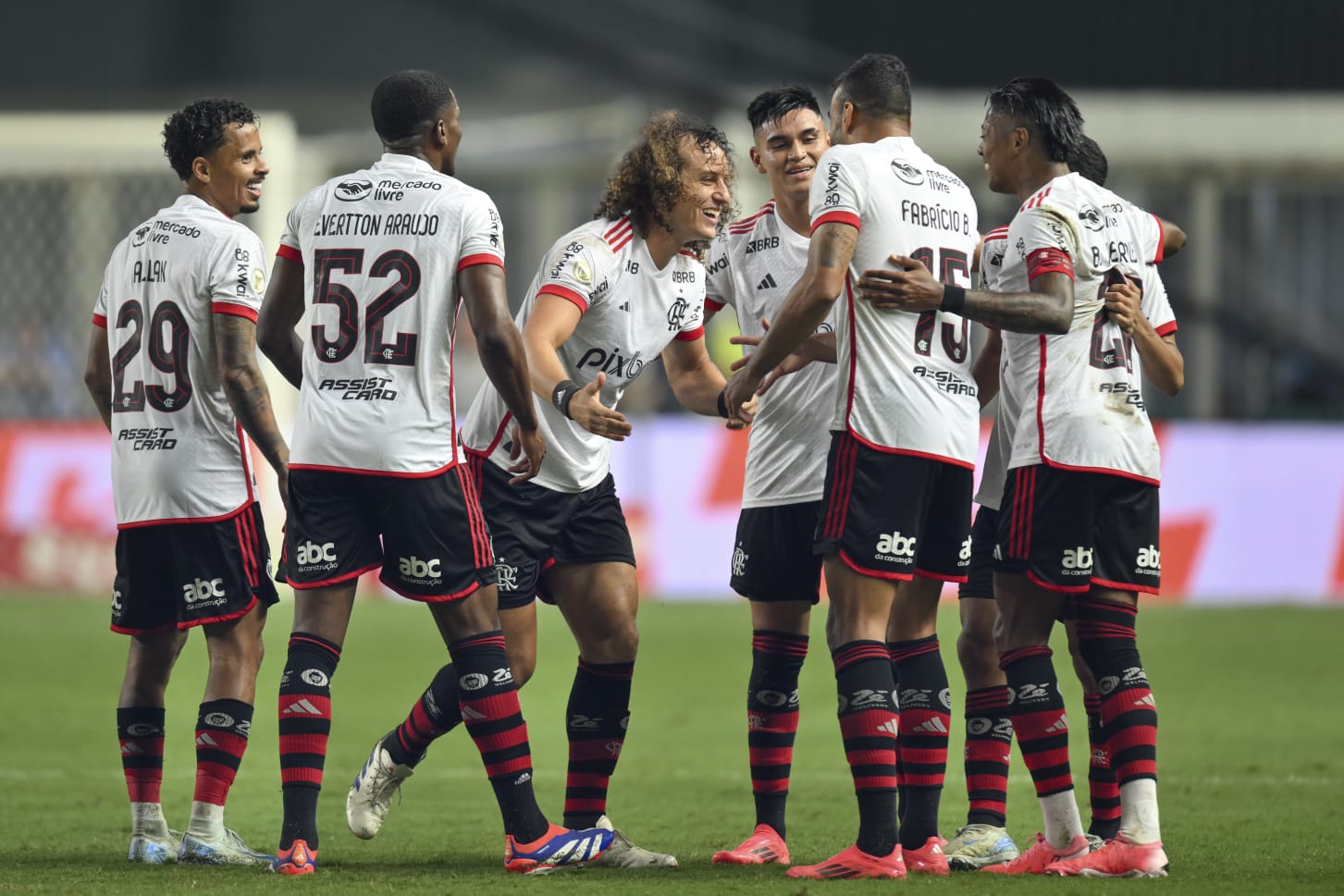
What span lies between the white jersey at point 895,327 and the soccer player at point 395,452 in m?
0.96

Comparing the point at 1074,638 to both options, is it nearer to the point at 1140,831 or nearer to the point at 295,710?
the point at 1140,831

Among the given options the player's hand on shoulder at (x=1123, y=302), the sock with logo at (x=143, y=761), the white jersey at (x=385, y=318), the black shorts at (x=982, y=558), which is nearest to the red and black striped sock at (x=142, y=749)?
the sock with logo at (x=143, y=761)

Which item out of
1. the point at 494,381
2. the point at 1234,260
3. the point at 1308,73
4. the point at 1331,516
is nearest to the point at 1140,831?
the point at 494,381

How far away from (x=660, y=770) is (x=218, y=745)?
2789 mm

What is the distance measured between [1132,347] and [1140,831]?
4.76ft

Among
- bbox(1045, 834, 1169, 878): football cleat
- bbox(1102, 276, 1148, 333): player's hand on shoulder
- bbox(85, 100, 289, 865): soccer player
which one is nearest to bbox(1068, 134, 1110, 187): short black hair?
bbox(1102, 276, 1148, 333): player's hand on shoulder

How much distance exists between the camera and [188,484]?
19.3 ft

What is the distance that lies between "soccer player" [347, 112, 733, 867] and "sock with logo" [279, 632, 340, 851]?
2.26 ft

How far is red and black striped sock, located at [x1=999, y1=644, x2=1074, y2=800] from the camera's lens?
5555 mm

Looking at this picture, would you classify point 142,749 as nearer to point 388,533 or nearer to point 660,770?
point 388,533

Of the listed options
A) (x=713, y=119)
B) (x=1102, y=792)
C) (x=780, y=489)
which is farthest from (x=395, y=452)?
(x=713, y=119)

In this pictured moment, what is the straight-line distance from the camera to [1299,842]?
602cm

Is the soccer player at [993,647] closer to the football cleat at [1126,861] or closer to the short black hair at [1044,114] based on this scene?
the short black hair at [1044,114]

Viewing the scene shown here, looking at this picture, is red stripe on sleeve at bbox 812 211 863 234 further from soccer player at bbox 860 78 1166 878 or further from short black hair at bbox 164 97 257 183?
short black hair at bbox 164 97 257 183
